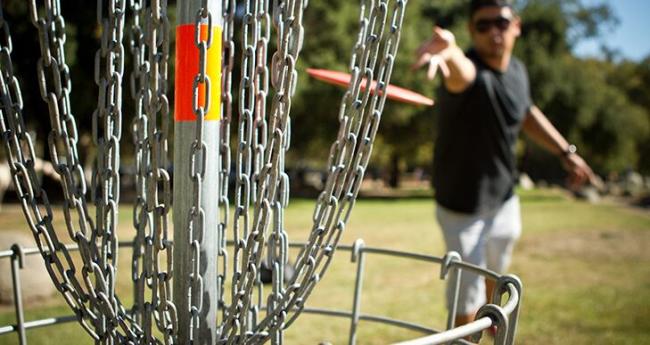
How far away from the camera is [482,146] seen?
278cm

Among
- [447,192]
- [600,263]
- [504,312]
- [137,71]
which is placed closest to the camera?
[504,312]

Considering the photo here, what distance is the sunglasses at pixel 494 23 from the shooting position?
2.79 metres

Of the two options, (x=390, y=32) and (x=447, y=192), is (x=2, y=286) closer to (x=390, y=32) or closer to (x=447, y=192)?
(x=447, y=192)

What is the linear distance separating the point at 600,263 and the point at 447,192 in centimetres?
509

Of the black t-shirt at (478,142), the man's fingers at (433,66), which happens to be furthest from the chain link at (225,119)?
the black t-shirt at (478,142)

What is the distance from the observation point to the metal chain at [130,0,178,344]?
3.91 feet

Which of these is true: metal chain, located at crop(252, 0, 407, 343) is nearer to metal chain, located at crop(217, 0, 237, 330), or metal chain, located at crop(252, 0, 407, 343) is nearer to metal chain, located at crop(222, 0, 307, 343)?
metal chain, located at crop(222, 0, 307, 343)

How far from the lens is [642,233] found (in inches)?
400

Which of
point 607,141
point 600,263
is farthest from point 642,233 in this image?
point 607,141

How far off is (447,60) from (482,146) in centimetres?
53

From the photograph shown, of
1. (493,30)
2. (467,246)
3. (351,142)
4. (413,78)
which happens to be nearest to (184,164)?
(351,142)

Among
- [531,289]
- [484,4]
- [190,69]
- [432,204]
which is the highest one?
[484,4]

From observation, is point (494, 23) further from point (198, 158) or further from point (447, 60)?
point (198, 158)

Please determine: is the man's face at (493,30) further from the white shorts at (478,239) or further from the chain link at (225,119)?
the chain link at (225,119)
